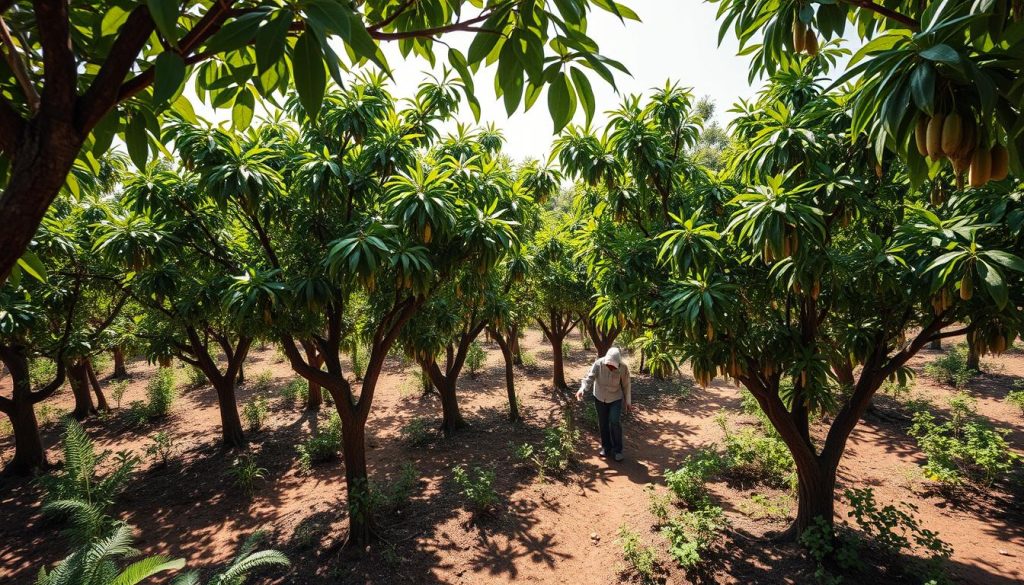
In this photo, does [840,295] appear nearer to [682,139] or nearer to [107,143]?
[682,139]

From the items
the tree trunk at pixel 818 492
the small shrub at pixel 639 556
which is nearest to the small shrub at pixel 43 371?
the small shrub at pixel 639 556

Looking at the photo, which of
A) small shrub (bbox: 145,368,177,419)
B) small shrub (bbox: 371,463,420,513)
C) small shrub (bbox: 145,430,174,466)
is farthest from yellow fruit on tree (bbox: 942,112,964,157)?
small shrub (bbox: 145,368,177,419)

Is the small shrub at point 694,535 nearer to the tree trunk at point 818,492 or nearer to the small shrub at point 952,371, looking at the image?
the tree trunk at point 818,492

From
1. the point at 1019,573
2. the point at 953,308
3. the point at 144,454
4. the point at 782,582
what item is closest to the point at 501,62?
the point at 953,308

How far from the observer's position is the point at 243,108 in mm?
1342

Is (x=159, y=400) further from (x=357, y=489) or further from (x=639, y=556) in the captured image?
(x=639, y=556)

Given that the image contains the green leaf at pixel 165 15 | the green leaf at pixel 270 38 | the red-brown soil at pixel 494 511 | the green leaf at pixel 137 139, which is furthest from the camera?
the red-brown soil at pixel 494 511

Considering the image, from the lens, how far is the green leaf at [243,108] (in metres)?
1.29

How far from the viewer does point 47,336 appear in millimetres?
6227

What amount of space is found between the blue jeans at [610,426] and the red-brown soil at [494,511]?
315 mm

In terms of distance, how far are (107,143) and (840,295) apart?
4.14 meters

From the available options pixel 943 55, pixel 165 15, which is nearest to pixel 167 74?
pixel 165 15

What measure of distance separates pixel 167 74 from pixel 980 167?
6.08ft

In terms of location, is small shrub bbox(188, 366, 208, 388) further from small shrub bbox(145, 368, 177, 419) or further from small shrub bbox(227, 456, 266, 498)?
small shrub bbox(227, 456, 266, 498)
